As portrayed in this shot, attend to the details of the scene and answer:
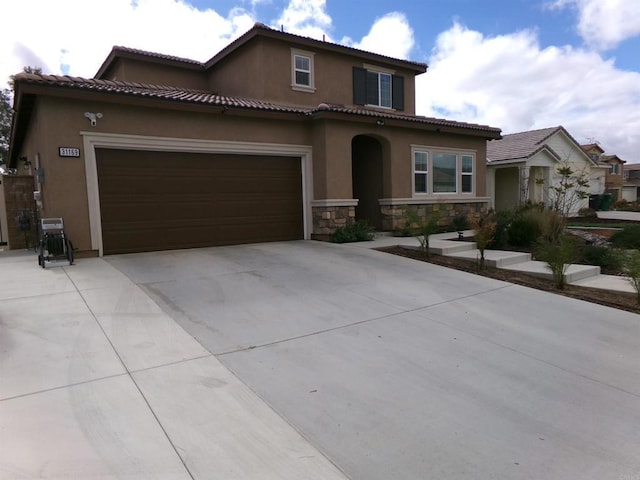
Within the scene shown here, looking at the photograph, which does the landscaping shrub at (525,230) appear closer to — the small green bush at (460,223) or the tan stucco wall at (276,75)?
the small green bush at (460,223)

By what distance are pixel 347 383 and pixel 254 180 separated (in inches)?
336

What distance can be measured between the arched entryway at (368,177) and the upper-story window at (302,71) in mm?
2542

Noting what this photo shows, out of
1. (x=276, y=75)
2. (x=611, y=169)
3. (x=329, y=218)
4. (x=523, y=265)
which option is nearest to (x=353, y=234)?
(x=329, y=218)

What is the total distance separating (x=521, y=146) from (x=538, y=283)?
18.3 meters

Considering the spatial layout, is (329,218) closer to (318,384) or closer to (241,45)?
(241,45)

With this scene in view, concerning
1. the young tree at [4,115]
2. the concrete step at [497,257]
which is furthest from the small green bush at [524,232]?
the young tree at [4,115]

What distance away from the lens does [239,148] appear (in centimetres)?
1138

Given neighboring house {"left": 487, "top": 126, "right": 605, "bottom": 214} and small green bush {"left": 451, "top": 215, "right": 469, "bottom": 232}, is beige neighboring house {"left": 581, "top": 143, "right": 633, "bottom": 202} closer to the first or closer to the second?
neighboring house {"left": 487, "top": 126, "right": 605, "bottom": 214}

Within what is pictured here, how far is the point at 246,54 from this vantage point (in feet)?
49.1

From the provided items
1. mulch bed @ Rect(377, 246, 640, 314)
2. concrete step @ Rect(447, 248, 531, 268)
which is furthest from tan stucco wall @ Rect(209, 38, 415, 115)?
concrete step @ Rect(447, 248, 531, 268)

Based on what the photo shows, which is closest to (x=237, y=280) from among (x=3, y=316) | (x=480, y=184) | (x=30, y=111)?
(x=3, y=316)

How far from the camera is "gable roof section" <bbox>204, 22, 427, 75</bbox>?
45.8 feet

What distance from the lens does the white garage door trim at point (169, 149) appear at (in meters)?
9.41

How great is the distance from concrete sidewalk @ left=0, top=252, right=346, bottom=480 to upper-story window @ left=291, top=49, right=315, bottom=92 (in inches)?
447
